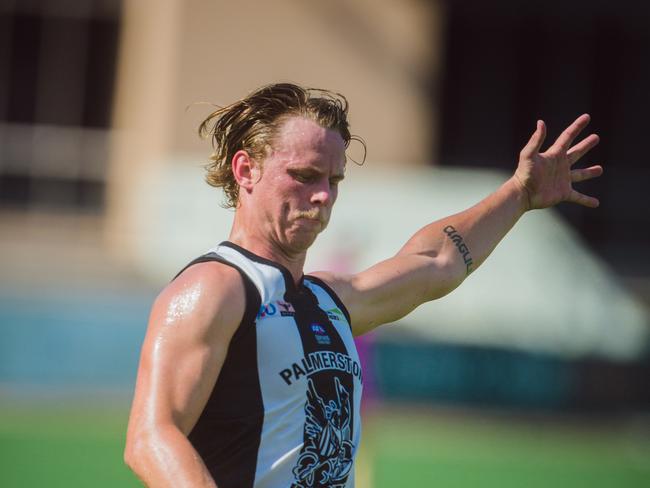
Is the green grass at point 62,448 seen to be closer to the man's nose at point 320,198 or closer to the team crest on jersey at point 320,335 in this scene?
the team crest on jersey at point 320,335

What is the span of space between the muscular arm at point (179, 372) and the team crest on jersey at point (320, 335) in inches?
14.0

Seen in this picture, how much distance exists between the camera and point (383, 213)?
1670 centimetres

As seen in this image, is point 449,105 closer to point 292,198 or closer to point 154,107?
point 154,107

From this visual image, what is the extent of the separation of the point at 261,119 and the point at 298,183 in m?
0.28

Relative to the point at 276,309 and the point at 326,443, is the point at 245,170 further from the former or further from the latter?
the point at 326,443

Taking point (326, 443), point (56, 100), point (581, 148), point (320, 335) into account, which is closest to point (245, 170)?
point (320, 335)

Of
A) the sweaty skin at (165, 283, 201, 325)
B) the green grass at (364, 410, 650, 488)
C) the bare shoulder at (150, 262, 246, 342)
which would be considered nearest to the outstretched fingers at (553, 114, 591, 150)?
the bare shoulder at (150, 262, 246, 342)

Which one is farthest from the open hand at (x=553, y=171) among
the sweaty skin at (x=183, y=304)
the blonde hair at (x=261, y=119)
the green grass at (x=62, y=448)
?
the green grass at (x=62, y=448)

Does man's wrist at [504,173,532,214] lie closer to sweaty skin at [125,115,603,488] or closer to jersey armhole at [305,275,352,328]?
sweaty skin at [125,115,603,488]

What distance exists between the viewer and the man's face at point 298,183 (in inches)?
144

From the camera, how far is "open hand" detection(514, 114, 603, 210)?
4.72 metres

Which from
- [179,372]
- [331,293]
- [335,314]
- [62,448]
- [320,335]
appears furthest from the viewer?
[62,448]

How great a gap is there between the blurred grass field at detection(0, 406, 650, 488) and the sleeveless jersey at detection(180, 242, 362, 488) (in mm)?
6231

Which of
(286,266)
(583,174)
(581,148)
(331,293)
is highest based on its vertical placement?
(581,148)
